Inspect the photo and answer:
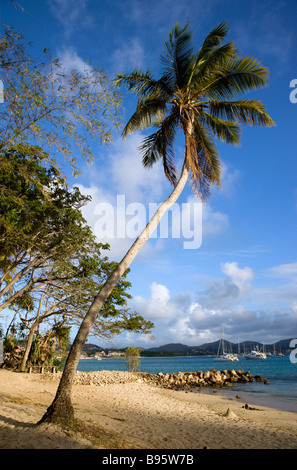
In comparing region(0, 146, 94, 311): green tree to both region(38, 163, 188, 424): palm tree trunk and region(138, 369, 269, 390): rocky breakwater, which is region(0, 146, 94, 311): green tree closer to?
region(38, 163, 188, 424): palm tree trunk

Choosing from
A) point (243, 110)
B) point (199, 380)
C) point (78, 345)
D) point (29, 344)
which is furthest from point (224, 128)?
point (199, 380)

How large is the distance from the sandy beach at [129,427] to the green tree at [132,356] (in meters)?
11.1

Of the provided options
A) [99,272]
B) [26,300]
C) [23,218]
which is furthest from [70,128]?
[26,300]

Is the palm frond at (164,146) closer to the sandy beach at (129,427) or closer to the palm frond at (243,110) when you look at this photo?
the palm frond at (243,110)

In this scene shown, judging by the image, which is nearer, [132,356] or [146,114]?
[146,114]

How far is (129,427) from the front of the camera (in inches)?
303

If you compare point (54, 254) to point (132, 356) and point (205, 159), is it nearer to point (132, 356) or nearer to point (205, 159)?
point (205, 159)

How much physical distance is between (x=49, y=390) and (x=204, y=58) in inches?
547

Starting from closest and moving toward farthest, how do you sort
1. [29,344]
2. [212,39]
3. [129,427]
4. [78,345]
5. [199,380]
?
[78,345] < [129,427] < [212,39] < [29,344] < [199,380]

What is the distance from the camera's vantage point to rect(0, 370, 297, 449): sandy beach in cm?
503

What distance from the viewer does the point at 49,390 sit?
41.3 ft

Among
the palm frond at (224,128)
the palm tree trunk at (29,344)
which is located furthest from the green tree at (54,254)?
the palm frond at (224,128)

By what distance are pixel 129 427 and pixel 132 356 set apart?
17.6 meters
